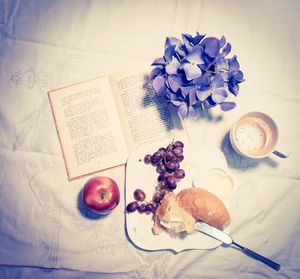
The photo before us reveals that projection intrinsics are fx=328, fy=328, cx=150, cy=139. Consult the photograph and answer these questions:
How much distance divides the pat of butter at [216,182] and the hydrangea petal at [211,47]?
285 millimetres

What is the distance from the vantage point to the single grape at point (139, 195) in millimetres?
781

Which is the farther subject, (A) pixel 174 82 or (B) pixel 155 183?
(B) pixel 155 183

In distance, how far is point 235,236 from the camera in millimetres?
812

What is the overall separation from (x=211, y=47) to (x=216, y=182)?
0.33 m

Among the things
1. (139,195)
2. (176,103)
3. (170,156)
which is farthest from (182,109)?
(139,195)

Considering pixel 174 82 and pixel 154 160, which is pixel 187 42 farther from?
pixel 154 160

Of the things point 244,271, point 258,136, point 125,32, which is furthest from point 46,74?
point 244,271

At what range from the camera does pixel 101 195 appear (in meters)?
0.75

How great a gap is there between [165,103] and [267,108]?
0.26 metres

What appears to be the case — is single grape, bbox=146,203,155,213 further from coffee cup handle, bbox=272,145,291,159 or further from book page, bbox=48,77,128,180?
coffee cup handle, bbox=272,145,291,159

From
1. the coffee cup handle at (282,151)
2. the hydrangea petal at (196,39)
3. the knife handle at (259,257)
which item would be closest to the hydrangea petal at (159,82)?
the hydrangea petal at (196,39)

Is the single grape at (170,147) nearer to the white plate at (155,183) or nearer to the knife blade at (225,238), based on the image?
the white plate at (155,183)

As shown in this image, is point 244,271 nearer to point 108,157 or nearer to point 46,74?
point 108,157

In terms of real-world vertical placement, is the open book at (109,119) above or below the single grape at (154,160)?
above
